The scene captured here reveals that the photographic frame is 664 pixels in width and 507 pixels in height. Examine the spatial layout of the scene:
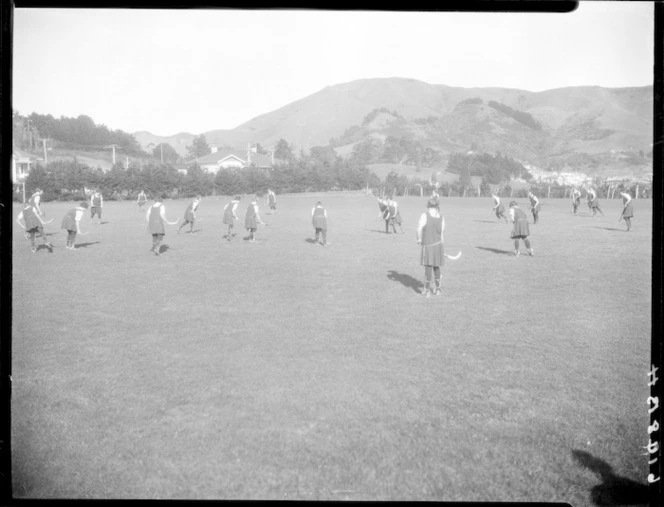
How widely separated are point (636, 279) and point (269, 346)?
911cm

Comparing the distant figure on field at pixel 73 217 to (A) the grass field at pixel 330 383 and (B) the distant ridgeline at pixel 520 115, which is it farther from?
(B) the distant ridgeline at pixel 520 115

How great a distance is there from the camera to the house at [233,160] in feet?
65.2

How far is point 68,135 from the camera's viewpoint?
9461 millimetres

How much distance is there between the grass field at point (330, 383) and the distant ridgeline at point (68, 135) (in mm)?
3013

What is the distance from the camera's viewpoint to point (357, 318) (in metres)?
8.45

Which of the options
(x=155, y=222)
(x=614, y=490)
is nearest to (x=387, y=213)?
(x=155, y=222)

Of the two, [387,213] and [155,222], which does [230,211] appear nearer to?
[155,222]

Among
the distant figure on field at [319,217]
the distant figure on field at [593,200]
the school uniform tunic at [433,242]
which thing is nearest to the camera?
the school uniform tunic at [433,242]

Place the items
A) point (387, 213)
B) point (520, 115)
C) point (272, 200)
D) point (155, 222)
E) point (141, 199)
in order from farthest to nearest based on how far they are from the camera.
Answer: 1. point (272, 200)
2. point (387, 213)
3. point (141, 199)
4. point (155, 222)
5. point (520, 115)

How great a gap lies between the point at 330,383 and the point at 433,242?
507cm

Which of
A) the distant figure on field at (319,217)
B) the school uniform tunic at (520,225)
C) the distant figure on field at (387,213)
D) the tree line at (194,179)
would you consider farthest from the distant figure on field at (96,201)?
the school uniform tunic at (520,225)

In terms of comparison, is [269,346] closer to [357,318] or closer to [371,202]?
[357,318]

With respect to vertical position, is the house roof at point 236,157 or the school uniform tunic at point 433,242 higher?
the house roof at point 236,157

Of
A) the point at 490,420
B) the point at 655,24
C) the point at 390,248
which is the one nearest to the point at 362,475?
the point at 490,420
